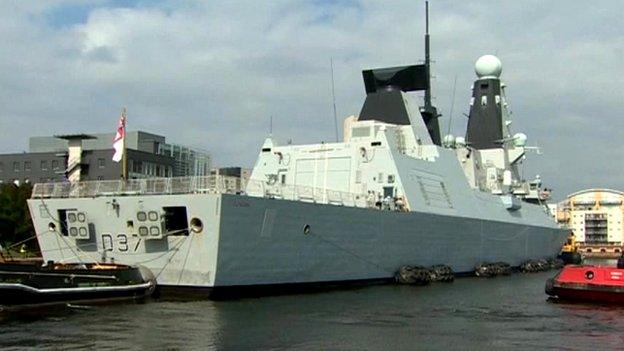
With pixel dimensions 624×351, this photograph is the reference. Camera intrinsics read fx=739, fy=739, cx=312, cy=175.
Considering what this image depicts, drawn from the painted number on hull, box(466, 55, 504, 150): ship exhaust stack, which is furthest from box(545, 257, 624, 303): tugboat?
box(466, 55, 504, 150): ship exhaust stack

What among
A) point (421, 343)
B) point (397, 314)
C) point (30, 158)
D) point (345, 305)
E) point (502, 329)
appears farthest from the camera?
point (30, 158)

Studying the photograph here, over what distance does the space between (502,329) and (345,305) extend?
5.50 meters

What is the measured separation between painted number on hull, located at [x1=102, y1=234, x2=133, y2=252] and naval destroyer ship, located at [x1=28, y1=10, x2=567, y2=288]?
34mm

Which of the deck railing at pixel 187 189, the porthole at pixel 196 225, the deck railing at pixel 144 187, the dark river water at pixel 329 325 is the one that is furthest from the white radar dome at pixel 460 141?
the porthole at pixel 196 225

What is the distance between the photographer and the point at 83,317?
59.5 feet

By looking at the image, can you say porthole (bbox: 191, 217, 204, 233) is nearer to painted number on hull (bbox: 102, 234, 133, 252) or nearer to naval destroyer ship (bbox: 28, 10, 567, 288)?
naval destroyer ship (bbox: 28, 10, 567, 288)

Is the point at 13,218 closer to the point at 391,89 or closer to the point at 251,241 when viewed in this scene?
the point at 391,89

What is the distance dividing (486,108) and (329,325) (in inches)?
1223

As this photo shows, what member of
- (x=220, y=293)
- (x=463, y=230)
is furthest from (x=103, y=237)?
(x=463, y=230)

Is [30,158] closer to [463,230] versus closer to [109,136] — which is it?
[109,136]

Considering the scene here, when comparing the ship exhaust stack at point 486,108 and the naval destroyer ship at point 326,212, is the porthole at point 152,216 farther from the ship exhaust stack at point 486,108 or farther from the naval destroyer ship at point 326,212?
the ship exhaust stack at point 486,108

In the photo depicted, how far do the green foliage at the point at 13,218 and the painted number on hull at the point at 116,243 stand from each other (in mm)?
22692

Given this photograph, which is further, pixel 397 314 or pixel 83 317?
pixel 397 314

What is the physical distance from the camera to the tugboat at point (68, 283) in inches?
766
